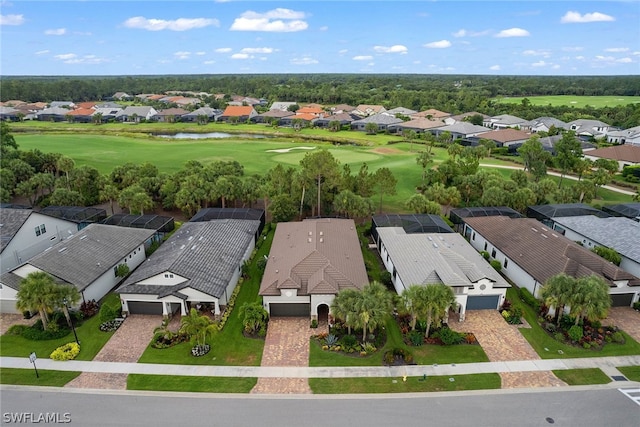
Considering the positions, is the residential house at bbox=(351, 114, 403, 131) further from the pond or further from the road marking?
Answer: the road marking

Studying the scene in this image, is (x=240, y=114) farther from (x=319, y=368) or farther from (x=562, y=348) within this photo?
(x=562, y=348)

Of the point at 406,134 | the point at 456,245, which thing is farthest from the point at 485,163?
the point at 456,245

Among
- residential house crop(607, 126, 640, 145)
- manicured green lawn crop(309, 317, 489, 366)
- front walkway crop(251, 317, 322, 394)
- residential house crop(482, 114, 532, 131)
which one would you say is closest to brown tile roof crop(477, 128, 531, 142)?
residential house crop(482, 114, 532, 131)

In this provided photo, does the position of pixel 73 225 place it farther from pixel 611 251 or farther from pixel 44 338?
pixel 611 251

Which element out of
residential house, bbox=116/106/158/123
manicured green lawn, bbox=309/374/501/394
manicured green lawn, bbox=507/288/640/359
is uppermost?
residential house, bbox=116/106/158/123

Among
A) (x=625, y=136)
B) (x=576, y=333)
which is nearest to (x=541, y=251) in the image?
(x=576, y=333)

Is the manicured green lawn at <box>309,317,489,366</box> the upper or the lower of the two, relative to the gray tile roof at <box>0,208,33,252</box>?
lower

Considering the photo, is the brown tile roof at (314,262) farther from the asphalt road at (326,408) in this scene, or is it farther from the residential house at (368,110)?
the residential house at (368,110)

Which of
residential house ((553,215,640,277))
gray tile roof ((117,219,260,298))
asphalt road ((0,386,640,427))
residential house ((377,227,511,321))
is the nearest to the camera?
asphalt road ((0,386,640,427))
